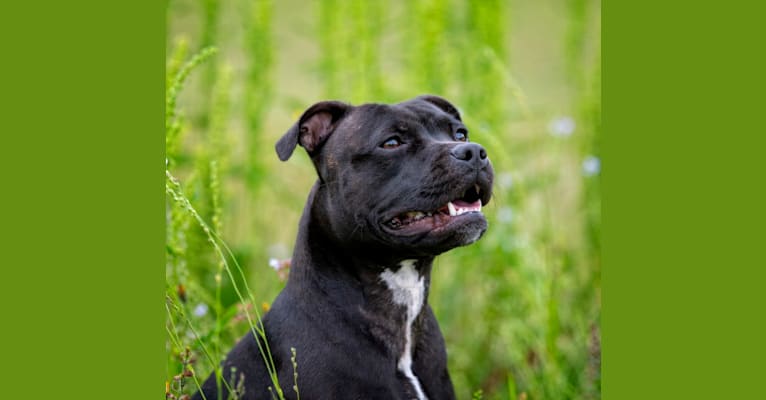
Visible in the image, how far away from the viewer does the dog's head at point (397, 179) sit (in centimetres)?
332

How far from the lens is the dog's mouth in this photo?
3357 mm

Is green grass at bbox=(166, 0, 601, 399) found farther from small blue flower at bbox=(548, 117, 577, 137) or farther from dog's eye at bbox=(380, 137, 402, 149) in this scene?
dog's eye at bbox=(380, 137, 402, 149)

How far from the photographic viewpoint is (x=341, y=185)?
349 cm

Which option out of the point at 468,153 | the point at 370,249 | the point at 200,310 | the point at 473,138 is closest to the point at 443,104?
the point at 468,153

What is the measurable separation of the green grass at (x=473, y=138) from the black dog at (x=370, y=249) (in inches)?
63.5

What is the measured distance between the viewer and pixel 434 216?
339 centimetres

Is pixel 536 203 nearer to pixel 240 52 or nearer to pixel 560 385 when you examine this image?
pixel 560 385

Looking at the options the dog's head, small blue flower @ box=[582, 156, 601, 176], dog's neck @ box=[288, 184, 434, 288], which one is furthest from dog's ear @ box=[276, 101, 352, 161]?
small blue flower @ box=[582, 156, 601, 176]

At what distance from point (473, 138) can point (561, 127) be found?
111cm

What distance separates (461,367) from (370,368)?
2483 mm

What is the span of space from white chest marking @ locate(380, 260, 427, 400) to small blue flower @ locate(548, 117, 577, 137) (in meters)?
2.95

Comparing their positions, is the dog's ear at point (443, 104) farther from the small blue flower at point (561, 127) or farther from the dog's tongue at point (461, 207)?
the small blue flower at point (561, 127)

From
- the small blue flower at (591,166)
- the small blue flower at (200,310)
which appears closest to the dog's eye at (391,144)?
the small blue flower at (200,310)

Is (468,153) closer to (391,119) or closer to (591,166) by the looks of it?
(391,119)
